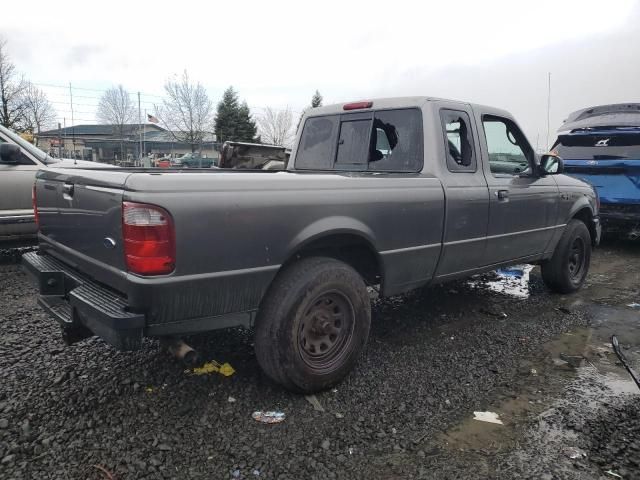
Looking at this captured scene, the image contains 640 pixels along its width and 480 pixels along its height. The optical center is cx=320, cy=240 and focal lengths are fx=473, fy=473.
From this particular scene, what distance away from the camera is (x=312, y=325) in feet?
9.76

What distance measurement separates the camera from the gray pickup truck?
7.70ft

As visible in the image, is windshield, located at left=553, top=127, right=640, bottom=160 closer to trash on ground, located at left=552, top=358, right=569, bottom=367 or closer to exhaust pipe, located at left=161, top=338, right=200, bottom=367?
trash on ground, located at left=552, top=358, right=569, bottom=367

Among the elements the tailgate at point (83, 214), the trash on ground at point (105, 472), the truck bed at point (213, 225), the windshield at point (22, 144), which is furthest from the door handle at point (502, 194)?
the windshield at point (22, 144)

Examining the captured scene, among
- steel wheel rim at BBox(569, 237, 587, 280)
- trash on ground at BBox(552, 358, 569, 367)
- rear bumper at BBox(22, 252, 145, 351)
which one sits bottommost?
A: trash on ground at BBox(552, 358, 569, 367)

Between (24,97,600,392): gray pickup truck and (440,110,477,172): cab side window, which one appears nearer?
(24,97,600,392): gray pickup truck

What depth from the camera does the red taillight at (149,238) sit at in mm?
2273

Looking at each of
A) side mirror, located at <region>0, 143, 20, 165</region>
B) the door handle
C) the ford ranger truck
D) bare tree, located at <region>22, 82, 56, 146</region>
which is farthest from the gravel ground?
bare tree, located at <region>22, 82, 56, 146</region>

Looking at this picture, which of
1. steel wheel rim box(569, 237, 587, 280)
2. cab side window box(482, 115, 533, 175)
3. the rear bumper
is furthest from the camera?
steel wheel rim box(569, 237, 587, 280)

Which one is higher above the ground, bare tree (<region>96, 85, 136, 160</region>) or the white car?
bare tree (<region>96, 85, 136, 160</region>)

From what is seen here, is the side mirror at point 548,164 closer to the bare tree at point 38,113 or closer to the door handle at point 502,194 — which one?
the door handle at point 502,194

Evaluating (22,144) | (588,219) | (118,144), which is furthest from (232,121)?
(588,219)

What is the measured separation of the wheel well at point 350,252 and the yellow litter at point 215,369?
0.93 metres

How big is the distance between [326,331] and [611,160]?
289 inches

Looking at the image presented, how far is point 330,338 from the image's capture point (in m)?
3.08
